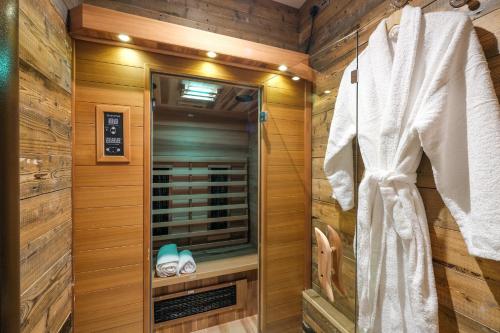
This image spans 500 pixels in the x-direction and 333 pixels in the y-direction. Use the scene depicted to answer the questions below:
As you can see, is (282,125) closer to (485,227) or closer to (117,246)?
(485,227)

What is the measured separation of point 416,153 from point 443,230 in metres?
0.34

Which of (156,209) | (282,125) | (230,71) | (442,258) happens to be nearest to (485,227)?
(442,258)

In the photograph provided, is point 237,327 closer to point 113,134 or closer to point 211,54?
point 113,134

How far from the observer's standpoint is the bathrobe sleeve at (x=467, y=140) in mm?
688

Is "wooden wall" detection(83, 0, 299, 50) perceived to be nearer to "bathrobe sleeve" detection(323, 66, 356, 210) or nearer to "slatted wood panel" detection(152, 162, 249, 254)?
"bathrobe sleeve" detection(323, 66, 356, 210)

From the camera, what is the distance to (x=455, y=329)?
84 centimetres

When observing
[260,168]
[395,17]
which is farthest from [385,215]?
[395,17]

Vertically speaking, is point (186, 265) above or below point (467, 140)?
below

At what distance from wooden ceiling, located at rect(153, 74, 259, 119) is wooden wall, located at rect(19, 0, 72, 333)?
65 centimetres

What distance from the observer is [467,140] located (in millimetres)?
755

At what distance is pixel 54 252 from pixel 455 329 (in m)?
1.69

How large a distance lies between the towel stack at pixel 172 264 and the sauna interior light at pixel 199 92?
1384 mm

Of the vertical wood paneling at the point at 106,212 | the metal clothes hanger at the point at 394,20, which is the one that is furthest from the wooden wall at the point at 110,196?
the metal clothes hanger at the point at 394,20

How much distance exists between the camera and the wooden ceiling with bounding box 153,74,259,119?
1687 millimetres
